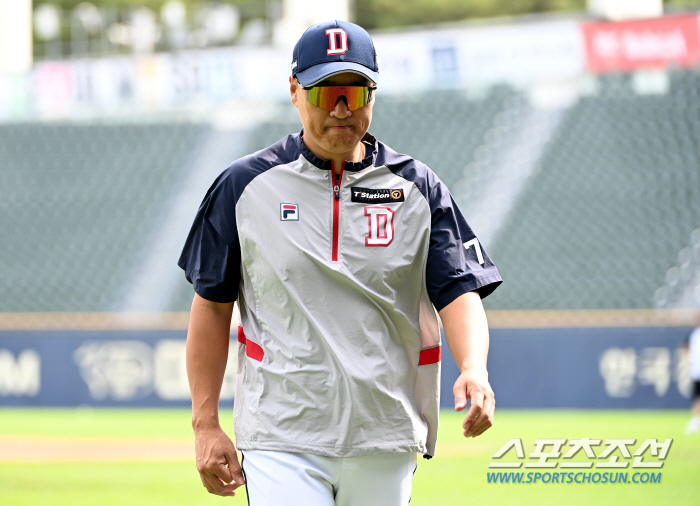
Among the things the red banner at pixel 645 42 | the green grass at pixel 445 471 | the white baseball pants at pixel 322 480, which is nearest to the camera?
Answer: the white baseball pants at pixel 322 480

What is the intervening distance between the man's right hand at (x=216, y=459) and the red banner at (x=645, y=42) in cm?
1534

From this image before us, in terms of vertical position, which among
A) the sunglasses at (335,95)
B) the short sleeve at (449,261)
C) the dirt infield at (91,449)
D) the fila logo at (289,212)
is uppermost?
the sunglasses at (335,95)

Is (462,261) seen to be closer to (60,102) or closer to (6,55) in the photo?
(60,102)

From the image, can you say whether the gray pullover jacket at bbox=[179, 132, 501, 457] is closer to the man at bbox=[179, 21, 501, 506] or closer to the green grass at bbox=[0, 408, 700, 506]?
the man at bbox=[179, 21, 501, 506]

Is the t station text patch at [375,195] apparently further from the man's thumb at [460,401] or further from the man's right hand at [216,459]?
the man's right hand at [216,459]

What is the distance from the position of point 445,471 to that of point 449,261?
611cm

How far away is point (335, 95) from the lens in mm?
2256

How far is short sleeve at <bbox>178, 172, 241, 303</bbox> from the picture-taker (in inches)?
91.4

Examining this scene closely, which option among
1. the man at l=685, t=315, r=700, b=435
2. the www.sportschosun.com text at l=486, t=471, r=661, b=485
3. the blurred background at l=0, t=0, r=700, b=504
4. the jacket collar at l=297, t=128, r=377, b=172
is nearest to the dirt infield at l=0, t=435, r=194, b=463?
the blurred background at l=0, t=0, r=700, b=504

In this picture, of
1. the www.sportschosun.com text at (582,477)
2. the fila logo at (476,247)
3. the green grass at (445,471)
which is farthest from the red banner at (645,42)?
the fila logo at (476,247)

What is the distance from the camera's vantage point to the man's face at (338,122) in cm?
226

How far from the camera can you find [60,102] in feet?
60.8

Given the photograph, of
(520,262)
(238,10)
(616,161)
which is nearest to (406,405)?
(520,262)

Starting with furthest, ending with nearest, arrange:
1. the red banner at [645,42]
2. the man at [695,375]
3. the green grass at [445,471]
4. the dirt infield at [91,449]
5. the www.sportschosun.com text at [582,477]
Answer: the red banner at [645,42] < the man at [695,375] < the dirt infield at [91,449] < the green grass at [445,471] < the www.sportschosun.com text at [582,477]
